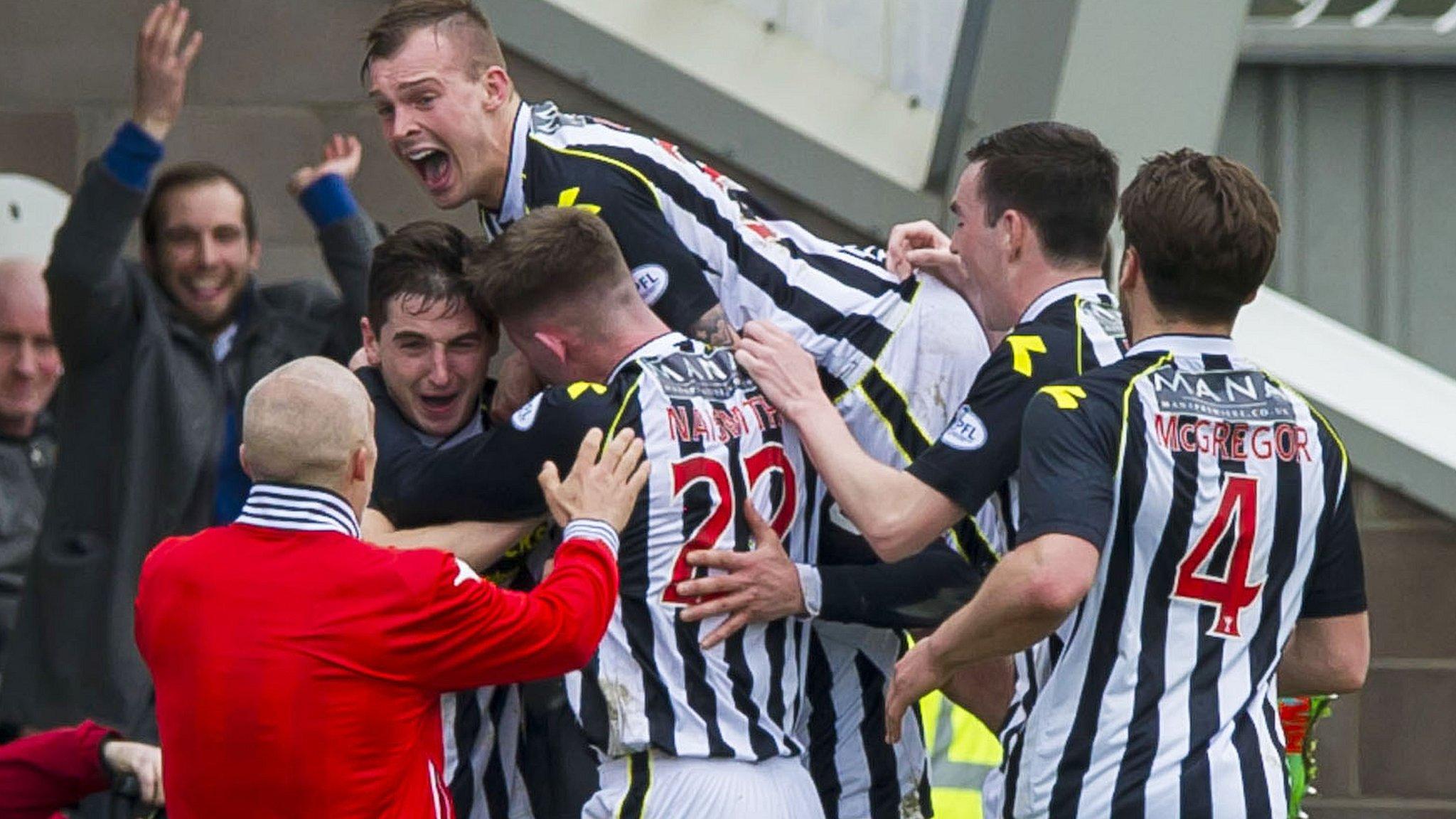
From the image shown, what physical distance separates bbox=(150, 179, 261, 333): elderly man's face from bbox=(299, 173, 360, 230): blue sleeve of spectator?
0.20m

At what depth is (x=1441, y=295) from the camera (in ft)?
28.1

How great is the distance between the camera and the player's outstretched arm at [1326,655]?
398 centimetres

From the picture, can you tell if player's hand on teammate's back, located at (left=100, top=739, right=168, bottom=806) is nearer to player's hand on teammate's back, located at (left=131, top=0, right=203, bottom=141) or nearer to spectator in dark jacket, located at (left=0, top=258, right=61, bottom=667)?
spectator in dark jacket, located at (left=0, top=258, right=61, bottom=667)

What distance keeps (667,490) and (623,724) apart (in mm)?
463

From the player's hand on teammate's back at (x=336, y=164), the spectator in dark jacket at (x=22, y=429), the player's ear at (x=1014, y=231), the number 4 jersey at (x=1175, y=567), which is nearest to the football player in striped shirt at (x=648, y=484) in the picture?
the player's ear at (x=1014, y=231)

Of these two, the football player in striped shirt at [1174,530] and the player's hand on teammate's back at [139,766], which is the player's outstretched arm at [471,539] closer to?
the player's hand on teammate's back at [139,766]

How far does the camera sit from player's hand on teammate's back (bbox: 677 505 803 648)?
436cm

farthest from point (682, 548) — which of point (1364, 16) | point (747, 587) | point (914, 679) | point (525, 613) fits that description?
point (1364, 16)

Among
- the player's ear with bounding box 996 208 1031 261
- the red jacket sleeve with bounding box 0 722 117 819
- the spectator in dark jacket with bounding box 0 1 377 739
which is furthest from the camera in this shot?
the spectator in dark jacket with bounding box 0 1 377 739

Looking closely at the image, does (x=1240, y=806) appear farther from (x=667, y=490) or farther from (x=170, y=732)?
(x=170, y=732)

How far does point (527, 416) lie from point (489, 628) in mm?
567

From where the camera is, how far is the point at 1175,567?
3748 mm

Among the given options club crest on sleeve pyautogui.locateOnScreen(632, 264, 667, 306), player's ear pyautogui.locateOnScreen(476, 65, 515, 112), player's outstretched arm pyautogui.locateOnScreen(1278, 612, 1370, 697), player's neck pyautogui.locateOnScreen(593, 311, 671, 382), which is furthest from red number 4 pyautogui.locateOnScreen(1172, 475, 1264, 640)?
player's ear pyautogui.locateOnScreen(476, 65, 515, 112)

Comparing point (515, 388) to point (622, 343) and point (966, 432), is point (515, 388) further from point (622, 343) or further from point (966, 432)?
point (966, 432)
